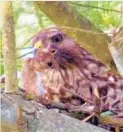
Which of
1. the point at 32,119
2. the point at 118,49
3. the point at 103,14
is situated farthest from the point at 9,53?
the point at 103,14

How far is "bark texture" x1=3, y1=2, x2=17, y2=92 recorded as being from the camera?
85 cm

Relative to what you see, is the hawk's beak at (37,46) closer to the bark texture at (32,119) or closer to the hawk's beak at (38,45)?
the hawk's beak at (38,45)

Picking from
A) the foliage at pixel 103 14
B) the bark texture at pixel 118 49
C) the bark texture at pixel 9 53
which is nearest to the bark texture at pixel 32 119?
the bark texture at pixel 9 53

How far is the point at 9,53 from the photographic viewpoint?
33.8 inches

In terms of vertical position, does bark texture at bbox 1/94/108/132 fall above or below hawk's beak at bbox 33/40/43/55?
below

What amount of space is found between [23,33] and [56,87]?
0.24m

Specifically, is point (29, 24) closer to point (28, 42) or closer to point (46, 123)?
point (28, 42)

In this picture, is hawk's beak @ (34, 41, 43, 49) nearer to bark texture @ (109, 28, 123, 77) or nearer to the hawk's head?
the hawk's head

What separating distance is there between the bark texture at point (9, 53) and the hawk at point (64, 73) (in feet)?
0.72

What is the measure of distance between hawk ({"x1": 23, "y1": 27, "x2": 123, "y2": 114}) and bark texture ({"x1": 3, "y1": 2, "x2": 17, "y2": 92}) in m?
0.22

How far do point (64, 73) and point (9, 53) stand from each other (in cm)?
30

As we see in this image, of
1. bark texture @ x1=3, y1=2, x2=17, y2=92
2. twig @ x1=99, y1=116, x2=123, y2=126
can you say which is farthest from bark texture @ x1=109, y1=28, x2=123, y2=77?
bark texture @ x1=3, y1=2, x2=17, y2=92

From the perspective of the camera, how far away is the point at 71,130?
0.86 m

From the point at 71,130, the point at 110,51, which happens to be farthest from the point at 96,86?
the point at 71,130
